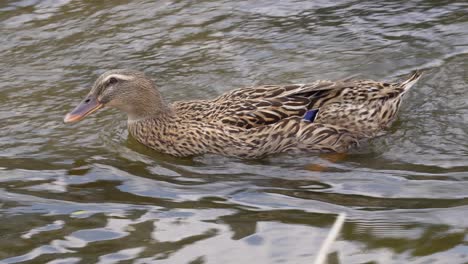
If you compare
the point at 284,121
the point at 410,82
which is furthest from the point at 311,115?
the point at 410,82

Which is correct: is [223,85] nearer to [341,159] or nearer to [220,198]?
[341,159]

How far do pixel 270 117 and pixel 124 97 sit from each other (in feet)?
4.96

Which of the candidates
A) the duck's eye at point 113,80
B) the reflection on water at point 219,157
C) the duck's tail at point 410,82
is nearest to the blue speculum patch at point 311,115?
the reflection on water at point 219,157

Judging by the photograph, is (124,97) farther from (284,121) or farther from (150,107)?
(284,121)

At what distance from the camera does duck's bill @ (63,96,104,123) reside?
26.8 ft

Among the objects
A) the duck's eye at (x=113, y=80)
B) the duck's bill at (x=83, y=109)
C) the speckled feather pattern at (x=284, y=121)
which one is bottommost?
the speckled feather pattern at (x=284, y=121)

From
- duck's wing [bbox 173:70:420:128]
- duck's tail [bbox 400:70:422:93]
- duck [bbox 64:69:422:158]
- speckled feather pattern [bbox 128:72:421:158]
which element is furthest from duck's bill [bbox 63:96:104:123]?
duck's tail [bbox 400:70:422:93]

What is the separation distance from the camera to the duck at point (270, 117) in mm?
8188

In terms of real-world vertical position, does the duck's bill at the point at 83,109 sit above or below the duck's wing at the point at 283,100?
above

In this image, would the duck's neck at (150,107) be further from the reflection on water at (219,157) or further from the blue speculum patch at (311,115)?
the blue speculum patch at (311,115)

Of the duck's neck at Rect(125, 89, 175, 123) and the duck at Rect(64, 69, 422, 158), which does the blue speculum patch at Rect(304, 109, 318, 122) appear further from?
the duck's neck at Rect(125, 89, 175, 123)

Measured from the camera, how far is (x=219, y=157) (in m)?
8.19

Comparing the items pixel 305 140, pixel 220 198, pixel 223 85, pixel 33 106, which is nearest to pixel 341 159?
pixel 305 140

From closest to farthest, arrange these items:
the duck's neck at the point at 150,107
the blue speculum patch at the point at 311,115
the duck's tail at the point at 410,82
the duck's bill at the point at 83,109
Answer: the duck's bill at the point at 83,109 < the blue speculum patch at the point at 311,115 < the duck's tail at the point at 410,82 < the duck's neck at the point at 150,107
